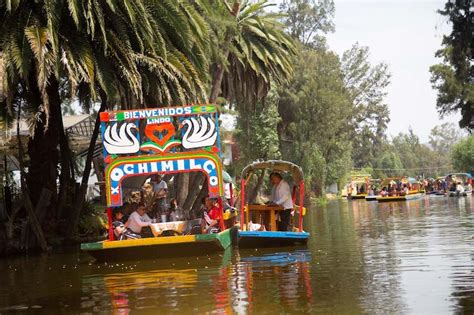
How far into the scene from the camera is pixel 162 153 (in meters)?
19.6

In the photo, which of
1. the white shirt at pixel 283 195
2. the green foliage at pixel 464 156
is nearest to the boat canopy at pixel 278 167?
the white shirt at pixel 283 195

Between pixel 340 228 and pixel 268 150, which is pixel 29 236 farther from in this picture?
pixel 268 150

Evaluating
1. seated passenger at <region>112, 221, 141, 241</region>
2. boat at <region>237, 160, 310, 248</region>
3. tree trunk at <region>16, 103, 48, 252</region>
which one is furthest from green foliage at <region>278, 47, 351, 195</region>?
seated passenger at <region>112, 221, 141, 241</region>

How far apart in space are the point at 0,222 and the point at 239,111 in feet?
130

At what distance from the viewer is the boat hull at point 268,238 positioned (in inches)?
784

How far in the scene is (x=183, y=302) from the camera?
1160 centimetres

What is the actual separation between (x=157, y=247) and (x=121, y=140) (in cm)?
308

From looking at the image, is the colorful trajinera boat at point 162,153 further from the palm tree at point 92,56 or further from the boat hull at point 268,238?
the palm tree at point 92,56

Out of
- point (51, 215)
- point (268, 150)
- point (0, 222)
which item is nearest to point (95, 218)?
point (51, 215)

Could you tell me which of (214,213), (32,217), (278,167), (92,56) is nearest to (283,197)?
(278,167)

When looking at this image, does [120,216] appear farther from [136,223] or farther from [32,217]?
[32,217]

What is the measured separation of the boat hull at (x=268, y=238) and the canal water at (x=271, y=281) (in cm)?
35

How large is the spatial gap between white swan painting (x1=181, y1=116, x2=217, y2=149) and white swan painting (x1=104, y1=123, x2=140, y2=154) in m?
1.36

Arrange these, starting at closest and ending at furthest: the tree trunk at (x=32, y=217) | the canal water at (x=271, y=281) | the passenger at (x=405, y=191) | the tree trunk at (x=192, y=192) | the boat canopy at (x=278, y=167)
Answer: the canal water at (x=271, y=281) → the boat canopy at (x=278, y=167) → the tree trunk at (x=32, y=217) → the tree trunk at (x=192, y=192) → the passenger at (x=405, y=191)
